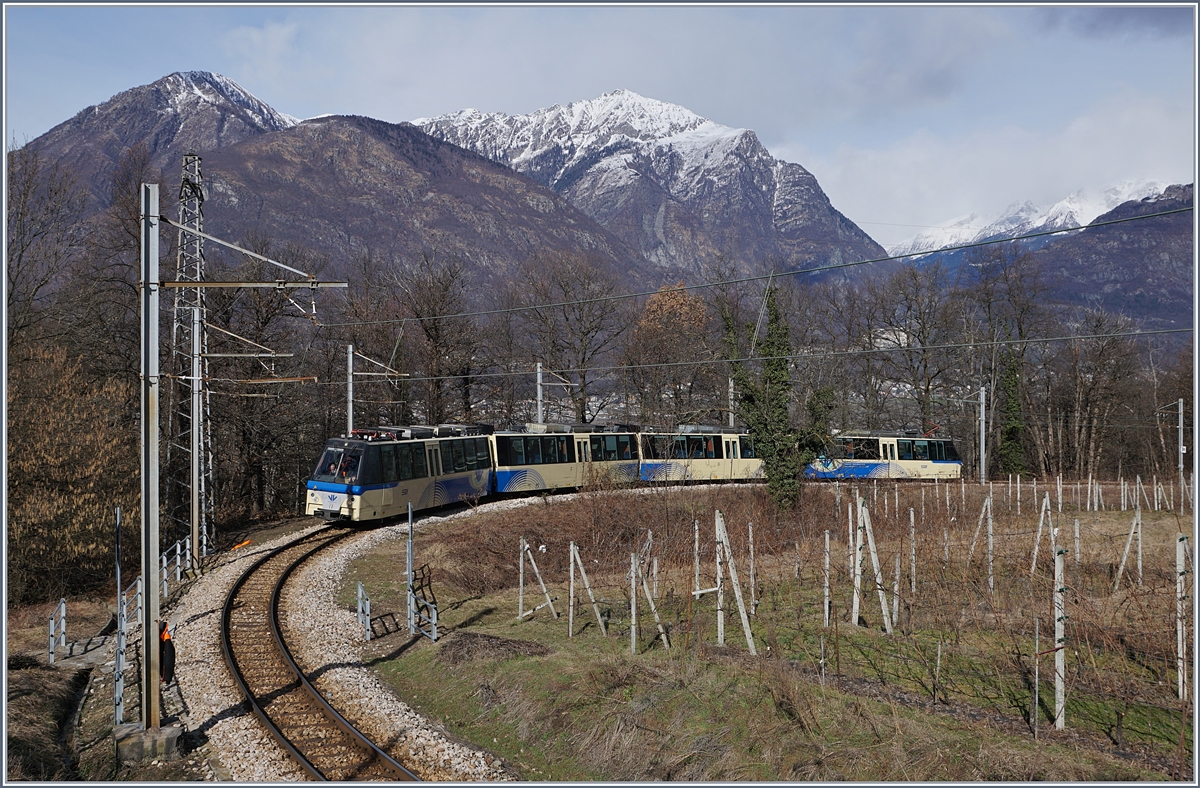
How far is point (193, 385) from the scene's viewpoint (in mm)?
18969

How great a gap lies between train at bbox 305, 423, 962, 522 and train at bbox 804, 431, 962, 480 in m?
0.05

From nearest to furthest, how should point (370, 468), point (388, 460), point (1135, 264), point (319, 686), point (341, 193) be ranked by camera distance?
point (319, 686), point (370, 468), point (388, 460), point (1135, 264), point (341, 193)

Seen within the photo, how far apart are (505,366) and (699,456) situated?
17.0 metres

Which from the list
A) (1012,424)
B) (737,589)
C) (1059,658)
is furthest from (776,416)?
(1012,424)

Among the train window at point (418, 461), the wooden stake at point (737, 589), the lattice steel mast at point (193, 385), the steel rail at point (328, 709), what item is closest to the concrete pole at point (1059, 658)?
the wooden stake at point (737, 589)

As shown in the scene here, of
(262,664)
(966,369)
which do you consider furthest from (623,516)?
(966,369)

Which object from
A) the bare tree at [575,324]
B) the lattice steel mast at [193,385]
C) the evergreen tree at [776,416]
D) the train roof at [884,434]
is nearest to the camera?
the lattice steel mast at [193,385]

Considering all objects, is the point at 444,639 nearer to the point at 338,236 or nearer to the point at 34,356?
the point at 34,356

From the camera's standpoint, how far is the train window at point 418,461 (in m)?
24.5

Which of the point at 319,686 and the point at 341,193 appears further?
the point at 341,193

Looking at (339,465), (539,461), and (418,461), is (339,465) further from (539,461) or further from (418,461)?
(539,461)

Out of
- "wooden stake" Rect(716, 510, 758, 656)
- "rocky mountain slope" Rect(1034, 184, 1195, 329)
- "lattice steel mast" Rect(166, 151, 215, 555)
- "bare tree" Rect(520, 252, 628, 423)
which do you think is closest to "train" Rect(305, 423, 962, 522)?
"lattice steel mast" Rect(166, 151, 215, 555)

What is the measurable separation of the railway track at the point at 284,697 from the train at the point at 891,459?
27677mm

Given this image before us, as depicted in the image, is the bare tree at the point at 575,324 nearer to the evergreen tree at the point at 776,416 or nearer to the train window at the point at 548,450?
the train window at the point at 548,450
